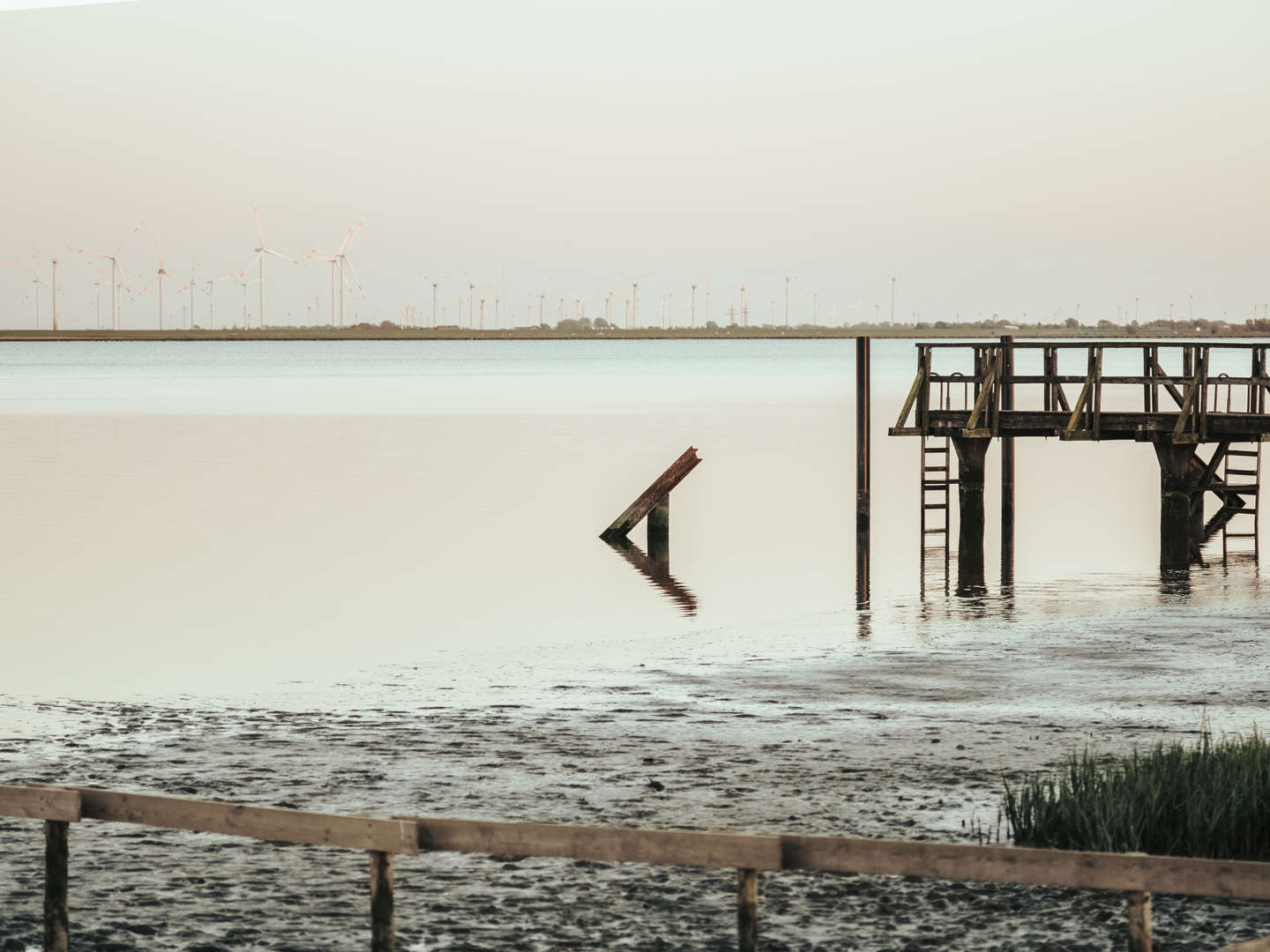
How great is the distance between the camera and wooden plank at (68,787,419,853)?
7820 mm

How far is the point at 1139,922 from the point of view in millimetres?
7582

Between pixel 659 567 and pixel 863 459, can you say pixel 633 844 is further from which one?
pixel 863 459

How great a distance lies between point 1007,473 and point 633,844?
→ 30839 mm

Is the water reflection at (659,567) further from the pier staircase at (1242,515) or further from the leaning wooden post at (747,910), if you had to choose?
the leaning wooden post at (747,910)

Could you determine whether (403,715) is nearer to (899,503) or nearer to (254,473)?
(899,503)

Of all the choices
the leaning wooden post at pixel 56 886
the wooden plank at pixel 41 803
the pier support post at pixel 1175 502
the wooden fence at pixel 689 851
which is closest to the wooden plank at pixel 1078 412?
the pier support post at pixel 1175 502

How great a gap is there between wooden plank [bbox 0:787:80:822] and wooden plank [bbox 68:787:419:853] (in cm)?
5

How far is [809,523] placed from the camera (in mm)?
42969

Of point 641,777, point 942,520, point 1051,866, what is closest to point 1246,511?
point 942,520

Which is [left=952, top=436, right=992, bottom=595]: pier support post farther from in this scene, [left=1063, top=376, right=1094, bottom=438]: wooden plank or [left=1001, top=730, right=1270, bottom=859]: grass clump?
[left=1001, top=730, right=1270, bottom=859]: grass clump

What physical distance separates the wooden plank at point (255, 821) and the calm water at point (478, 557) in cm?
1158

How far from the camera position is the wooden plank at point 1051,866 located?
7355 mm

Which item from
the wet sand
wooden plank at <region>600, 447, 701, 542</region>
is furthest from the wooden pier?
the wet sand

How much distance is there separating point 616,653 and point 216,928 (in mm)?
13055
